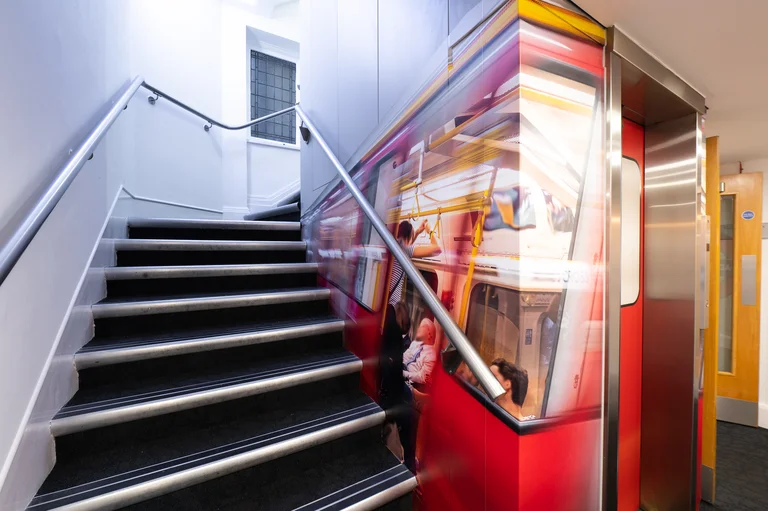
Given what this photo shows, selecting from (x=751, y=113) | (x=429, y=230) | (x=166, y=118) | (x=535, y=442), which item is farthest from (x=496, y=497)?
(x=166, y=118)

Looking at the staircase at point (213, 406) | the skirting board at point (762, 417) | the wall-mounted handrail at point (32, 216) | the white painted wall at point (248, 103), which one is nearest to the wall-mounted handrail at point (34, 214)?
the wall-mounted handrail at point (32, 216)

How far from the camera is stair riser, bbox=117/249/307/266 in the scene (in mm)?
2100

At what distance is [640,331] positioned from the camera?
69.4 inches

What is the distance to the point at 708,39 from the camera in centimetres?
120

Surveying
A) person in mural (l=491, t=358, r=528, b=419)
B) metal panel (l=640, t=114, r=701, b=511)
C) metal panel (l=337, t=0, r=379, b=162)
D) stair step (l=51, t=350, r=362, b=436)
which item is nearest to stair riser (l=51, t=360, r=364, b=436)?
stair step (l=51, t=350, r=362, b=436)

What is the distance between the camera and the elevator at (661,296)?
160cm

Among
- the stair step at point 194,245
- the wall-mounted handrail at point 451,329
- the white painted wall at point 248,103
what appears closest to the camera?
the wall-mounted handrail at point 451,329

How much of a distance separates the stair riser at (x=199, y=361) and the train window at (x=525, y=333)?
3.80 ft

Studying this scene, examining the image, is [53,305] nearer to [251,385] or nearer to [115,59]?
[251,385]

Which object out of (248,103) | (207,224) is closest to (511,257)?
(207,224)

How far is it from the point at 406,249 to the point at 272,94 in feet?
14.0

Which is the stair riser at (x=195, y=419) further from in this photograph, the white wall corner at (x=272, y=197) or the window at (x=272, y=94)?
the window at (x=272, y=94)

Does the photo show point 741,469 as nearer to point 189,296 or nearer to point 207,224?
point 189,296

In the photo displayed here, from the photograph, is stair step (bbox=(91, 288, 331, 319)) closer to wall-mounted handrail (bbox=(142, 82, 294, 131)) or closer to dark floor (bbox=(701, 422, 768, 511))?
wall-mounted handrail (bbox=(142, 82, 294, 131))
